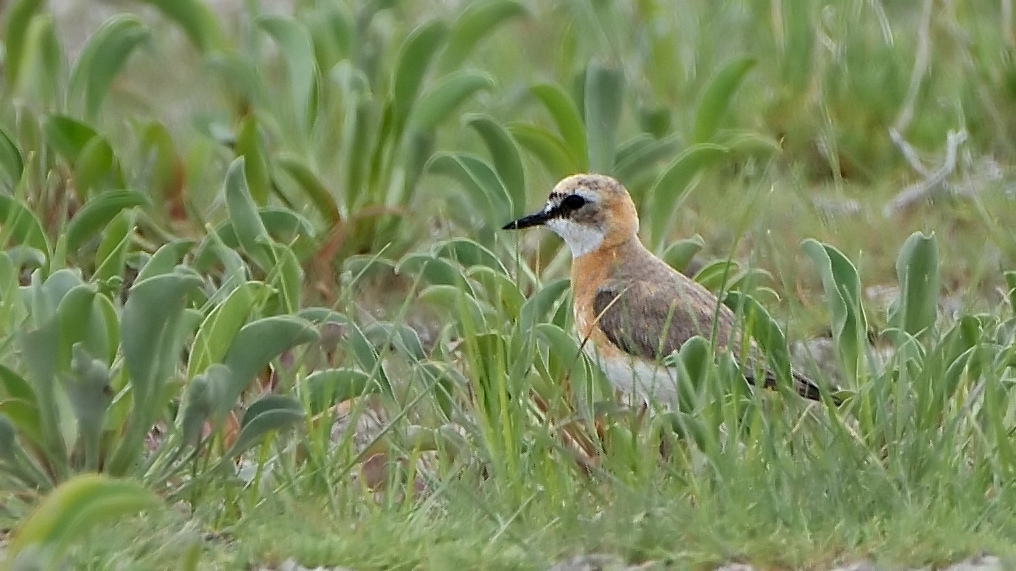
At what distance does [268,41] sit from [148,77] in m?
0.63

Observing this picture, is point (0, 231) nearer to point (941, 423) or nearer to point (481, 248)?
point (481, 248)

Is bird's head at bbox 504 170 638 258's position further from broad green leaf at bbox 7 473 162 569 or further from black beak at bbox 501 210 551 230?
broad green leaf at bbox 7 473 162 569

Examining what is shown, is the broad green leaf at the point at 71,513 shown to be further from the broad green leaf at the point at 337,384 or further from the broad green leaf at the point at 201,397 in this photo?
the broad green leaf at the point at 337,384

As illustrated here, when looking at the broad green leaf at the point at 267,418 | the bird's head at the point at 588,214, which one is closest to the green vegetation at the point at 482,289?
the broad green leaf at the point at 267,418

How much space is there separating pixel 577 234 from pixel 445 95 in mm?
615

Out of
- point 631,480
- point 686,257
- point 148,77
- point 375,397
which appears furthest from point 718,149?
point 148,77

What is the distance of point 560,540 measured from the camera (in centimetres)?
329

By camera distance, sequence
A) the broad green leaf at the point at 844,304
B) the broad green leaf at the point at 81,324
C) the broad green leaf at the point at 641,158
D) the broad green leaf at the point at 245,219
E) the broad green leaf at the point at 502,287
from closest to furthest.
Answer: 1. the broad green leaf at the point at 81,324
2. the broad green leaf at the point at 844,304
3. the broad green leaf at the point at 502,287
4. the broad green leaf at the point at 245,219
5. the broad green leaf at the point at 641,158

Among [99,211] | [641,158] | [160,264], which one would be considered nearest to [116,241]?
[99,211]

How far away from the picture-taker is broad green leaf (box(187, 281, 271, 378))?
3742 millimetres

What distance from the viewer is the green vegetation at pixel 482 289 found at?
3328 millimetres

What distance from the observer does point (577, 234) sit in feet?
17.2

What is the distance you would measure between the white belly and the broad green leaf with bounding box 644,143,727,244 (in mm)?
711

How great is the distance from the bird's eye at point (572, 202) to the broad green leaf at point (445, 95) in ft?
1.40
